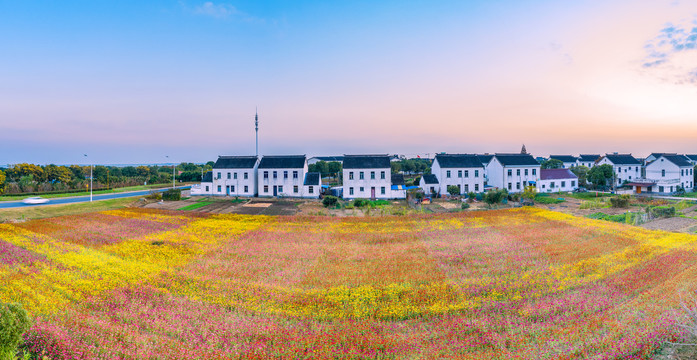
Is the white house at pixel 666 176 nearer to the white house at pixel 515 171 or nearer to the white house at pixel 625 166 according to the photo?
the white house at pixel 625 166

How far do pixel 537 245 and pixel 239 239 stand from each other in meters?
19.2

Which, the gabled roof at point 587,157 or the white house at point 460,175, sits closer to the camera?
the white house at point 460,175

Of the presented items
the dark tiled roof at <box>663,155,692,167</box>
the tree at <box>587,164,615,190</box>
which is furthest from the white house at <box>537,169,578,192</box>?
the dark tiled roof at <box>663,155,692,167</box>

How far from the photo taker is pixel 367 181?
45.7 meters

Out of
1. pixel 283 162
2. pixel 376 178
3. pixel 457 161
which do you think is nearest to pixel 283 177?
pixel 283 162

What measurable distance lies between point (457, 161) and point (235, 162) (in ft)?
114

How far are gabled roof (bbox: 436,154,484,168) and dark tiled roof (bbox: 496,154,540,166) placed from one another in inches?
179

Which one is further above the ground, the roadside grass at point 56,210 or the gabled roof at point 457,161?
the gabled roof at point 457,161

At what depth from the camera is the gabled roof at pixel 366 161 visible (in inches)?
1809

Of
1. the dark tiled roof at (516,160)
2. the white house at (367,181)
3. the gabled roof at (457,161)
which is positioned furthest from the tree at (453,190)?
the dark tiled roof at (516,160)

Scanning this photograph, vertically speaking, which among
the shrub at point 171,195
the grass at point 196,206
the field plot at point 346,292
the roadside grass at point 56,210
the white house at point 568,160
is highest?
the white house at point 568,160

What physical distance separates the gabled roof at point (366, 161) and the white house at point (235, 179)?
575 inches

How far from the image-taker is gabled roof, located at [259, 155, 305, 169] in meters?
47.2

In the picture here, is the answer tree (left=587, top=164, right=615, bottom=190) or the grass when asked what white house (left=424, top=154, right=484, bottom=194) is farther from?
the grass
